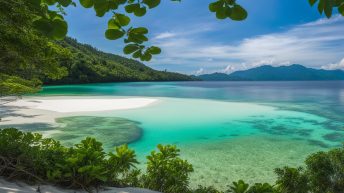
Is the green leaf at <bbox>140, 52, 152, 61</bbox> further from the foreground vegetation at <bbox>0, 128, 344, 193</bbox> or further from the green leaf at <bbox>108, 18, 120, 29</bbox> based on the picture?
the foreground vegetation at <bbox>0, 128, 344, 193</bbox>

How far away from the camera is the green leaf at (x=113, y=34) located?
965 mm

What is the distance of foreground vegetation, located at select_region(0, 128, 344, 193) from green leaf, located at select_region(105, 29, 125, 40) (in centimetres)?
249

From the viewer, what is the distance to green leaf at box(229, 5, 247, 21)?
96cm

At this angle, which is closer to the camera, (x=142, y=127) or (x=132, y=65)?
(x=142, y=127)

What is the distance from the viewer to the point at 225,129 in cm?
1492

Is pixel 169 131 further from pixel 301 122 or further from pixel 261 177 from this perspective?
pixel 301 122

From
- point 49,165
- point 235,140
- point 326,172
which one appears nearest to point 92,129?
point 235,140

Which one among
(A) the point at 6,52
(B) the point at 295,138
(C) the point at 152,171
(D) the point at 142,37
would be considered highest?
(A) the point at 6,52

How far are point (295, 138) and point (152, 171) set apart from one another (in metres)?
10.9

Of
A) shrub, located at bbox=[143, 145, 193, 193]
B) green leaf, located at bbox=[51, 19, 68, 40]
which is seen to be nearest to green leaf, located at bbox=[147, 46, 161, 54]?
green leaf, located at bbox=[51, 19, 68, 40]

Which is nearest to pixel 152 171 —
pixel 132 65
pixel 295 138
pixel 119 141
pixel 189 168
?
pixel 189 168

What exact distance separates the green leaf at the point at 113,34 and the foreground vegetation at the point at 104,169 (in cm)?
249

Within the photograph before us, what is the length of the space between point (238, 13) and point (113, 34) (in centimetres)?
45

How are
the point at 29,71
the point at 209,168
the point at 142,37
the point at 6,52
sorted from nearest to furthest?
the point at 142,37 → the point at 6,52 → the point at 29,71 → the point at 209,168
